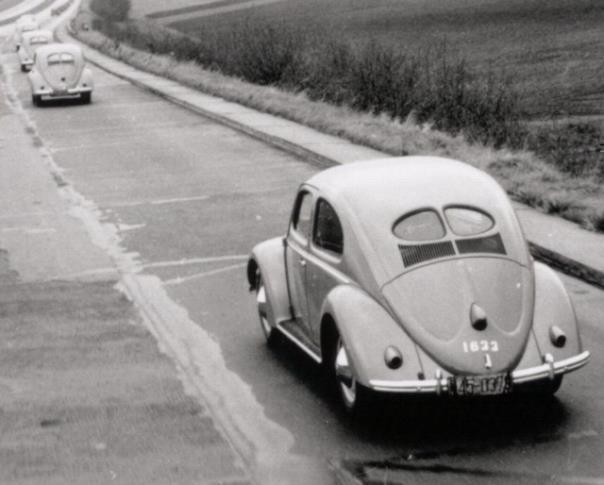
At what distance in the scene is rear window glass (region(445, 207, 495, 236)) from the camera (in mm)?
8680

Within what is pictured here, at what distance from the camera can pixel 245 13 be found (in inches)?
3086

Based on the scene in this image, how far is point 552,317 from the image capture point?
8547mm

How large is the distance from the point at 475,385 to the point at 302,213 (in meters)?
2.68

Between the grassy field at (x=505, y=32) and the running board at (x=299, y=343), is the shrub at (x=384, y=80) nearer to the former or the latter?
the grassy field at (x=505, y=32)

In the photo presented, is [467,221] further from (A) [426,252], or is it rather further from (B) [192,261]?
(B) [192,261]

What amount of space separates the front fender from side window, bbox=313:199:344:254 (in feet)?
1.91

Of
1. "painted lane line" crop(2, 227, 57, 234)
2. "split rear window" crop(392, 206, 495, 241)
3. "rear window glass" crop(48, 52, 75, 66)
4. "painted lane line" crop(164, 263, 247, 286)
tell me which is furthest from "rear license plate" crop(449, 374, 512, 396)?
"rear window glass" crop(48, 52, 75, 66)

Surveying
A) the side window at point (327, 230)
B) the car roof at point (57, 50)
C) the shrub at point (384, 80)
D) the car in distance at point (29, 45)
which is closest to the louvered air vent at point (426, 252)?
the side window at point (327, 230)

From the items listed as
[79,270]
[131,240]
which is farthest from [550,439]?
[131,240]

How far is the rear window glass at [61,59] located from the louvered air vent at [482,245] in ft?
101

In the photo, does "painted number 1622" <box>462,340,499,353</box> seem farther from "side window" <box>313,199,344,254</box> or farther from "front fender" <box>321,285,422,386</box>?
"side window" <box>313,199,344,254</box>

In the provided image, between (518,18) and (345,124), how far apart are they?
94.7 ft

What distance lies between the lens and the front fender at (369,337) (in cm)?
808

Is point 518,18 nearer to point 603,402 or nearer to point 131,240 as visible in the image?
point 131,240
